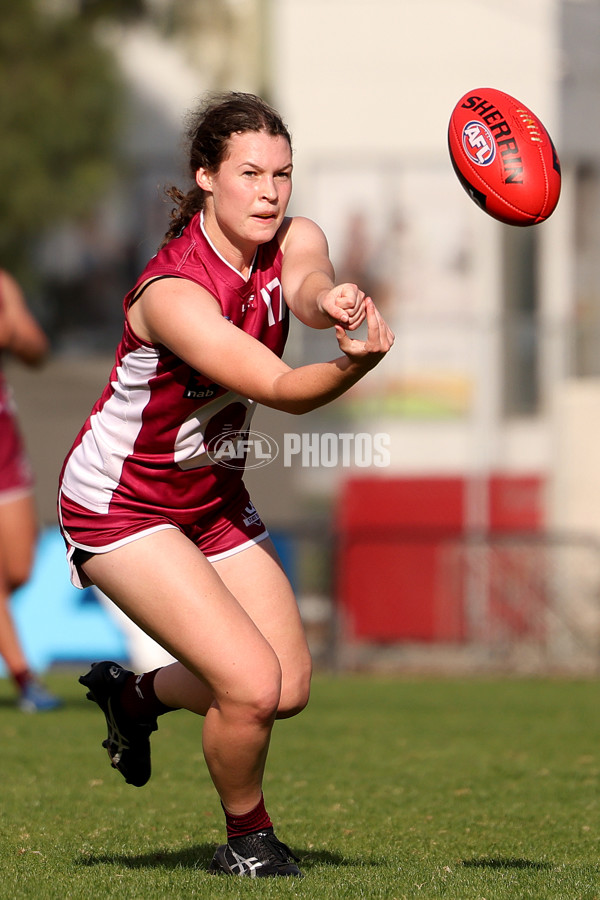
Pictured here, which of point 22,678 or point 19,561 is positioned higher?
point 19,561

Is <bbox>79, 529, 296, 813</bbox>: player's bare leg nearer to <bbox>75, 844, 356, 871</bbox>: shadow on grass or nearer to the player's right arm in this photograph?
<bbox>75, 844, 356, 871</bbox>: shadow on grass

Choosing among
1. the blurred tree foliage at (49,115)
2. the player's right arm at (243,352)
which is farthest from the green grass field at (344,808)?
the blurred tree foliage at (49,115)

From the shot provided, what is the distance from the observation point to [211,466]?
3838 millimetres

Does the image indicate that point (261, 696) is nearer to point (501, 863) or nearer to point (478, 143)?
point (501, 863)

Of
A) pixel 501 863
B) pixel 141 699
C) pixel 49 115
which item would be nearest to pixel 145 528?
pixel 141 699

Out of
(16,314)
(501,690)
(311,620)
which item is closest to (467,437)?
(311,620)

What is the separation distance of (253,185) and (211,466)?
0.75 metres

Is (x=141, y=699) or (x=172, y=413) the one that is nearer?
(x=172, y=413)

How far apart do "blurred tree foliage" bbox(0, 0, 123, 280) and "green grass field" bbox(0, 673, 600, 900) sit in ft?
28.2

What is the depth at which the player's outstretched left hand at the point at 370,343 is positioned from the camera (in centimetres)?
317

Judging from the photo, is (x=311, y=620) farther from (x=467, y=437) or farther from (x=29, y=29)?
(x=29, y=29)

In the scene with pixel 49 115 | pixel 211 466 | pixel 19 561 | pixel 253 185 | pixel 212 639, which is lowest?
pixel 212 639

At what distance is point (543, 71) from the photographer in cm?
1497

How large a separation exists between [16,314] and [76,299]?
47.0 ft
